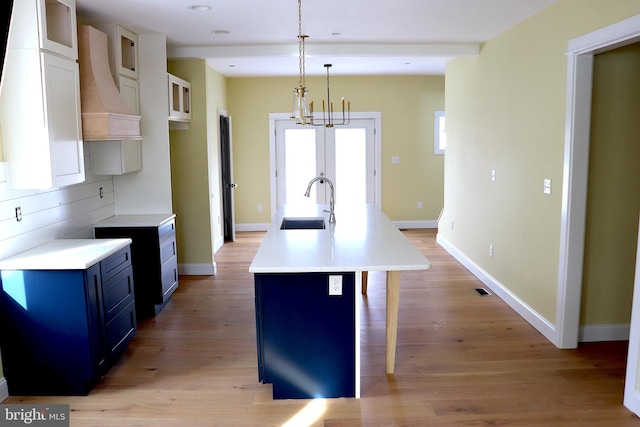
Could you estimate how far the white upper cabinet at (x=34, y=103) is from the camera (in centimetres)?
295

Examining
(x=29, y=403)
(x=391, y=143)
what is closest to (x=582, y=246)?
(x=29, y=403)

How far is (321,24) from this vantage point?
4.25 metres

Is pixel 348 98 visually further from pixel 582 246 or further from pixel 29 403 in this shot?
pixel 29 403

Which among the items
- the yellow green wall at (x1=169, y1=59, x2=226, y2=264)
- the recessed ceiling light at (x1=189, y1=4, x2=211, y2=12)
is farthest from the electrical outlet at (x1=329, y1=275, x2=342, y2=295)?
the yellow green wall at (x1=169, y1=59, x2=226, y2=264)

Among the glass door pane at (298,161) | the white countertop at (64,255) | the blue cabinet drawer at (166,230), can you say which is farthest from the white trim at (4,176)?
the glass door pane at (298,161)

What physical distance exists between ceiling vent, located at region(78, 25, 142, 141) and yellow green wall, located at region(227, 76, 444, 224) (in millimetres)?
3976

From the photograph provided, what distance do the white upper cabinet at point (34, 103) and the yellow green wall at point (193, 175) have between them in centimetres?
216

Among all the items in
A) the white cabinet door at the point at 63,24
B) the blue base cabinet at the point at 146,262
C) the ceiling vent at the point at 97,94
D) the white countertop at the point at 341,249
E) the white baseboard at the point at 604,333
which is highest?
the white cabinet door at the point at 63,24

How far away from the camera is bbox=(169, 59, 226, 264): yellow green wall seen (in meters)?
5.44

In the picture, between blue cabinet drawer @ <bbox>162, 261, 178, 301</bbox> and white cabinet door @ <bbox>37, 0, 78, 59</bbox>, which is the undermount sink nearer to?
blue cabinet drawer @ <bbox>162, 261, 178, 301</bbox>

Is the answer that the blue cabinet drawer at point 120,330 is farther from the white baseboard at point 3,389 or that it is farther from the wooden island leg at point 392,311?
the wooden island leg at point 392,311

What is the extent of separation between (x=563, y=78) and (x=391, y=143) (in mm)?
4530

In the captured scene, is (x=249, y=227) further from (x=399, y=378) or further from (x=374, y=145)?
(x=399, y=378)

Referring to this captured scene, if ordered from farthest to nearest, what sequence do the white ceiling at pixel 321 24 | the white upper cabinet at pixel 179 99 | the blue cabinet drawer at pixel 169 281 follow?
1. the white upper cabinet at pixel 179 99
2. the blue cabinet drawer at pixel 169 281
3. the white ceiling at pixel 321 24
